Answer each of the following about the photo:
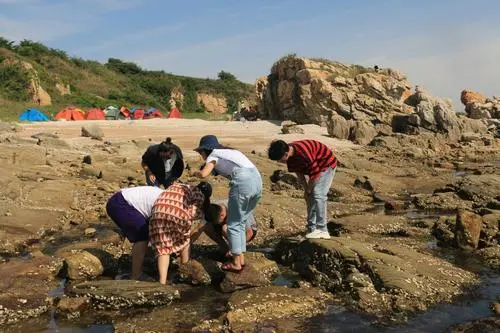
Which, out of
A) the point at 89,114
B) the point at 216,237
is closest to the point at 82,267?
the point at 216,237

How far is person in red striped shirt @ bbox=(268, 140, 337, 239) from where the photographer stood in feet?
25.5

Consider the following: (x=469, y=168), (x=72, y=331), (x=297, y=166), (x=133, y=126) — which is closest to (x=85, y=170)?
(x=297, y=166)

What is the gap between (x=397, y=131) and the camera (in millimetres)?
31359

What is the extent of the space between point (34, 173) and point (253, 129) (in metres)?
20.0

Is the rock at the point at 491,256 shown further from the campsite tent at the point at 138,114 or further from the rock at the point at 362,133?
the campsite tent at the point at 138,114

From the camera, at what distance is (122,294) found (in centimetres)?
620

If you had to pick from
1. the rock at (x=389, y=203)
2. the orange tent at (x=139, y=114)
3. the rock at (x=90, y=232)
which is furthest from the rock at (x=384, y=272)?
the orange tent at (x=139, y=114)

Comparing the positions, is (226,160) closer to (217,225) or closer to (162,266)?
(217,225)

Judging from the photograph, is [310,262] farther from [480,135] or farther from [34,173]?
[480,135]

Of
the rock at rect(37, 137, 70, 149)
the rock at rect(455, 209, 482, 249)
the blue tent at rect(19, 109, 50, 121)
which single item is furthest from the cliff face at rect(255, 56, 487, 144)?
the rock at rect(455, 209, 482, 249)

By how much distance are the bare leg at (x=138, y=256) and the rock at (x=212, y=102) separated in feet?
190

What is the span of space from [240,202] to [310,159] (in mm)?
1489

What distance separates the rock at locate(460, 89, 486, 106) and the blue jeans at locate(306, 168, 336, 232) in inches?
2037

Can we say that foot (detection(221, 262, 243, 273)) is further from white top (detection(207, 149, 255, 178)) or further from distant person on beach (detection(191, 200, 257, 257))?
white top (detection(207, 149, 255, 178))
